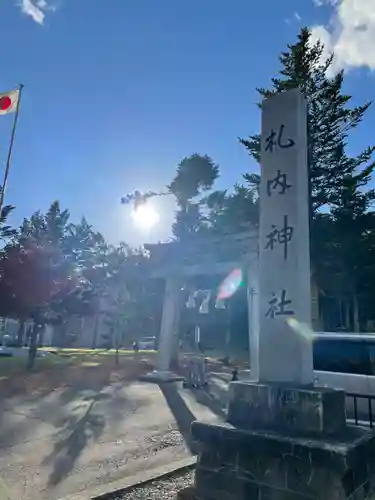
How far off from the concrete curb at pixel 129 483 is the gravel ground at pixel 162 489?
7 centimetres

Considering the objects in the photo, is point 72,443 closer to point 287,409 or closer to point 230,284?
point 287,409

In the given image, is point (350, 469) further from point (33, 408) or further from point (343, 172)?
point (343, 172)

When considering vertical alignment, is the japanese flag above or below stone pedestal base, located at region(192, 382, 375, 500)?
above

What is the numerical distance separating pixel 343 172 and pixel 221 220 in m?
9.72

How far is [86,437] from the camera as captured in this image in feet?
21.2

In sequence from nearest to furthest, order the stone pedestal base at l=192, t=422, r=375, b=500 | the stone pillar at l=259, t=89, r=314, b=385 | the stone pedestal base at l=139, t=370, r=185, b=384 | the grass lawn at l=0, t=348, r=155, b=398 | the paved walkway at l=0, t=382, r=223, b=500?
the stone pedestal base at l=192, t=422, r=375, b=500, the stone pillar at l=259, t=89, r=314, b=385, the paved walkway at l=0, t=382, r=223, b=500, the grass lawn at l=0, t=348, r=155, b=398, the stone pedestal base at l=139, t=370, r=185, b=384

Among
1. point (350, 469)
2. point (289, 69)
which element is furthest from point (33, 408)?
point (289, 69)

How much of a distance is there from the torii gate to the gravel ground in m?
9.25

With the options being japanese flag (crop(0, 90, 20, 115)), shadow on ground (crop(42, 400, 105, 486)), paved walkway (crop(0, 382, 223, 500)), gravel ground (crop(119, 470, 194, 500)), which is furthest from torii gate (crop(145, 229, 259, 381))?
gravel ground (crop(119, 470, 194, 500))

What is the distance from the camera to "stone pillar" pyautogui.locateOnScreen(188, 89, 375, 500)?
3.09m

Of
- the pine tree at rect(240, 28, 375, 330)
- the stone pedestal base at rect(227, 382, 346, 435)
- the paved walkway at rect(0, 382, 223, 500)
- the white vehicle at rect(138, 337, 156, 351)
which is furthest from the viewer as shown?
the white vehicle at rect(138, 337, 156, 351)

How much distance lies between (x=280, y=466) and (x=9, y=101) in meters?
10.2

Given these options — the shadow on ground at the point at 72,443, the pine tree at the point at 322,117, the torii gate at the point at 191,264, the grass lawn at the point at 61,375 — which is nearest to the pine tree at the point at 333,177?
the pine tree at the point at 322,117

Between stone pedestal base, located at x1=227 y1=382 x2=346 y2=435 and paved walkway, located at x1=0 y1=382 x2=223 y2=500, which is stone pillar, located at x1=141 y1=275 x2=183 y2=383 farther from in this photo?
stone pedestal base, located at x1=227 y1=382 x2=346 y2=435
